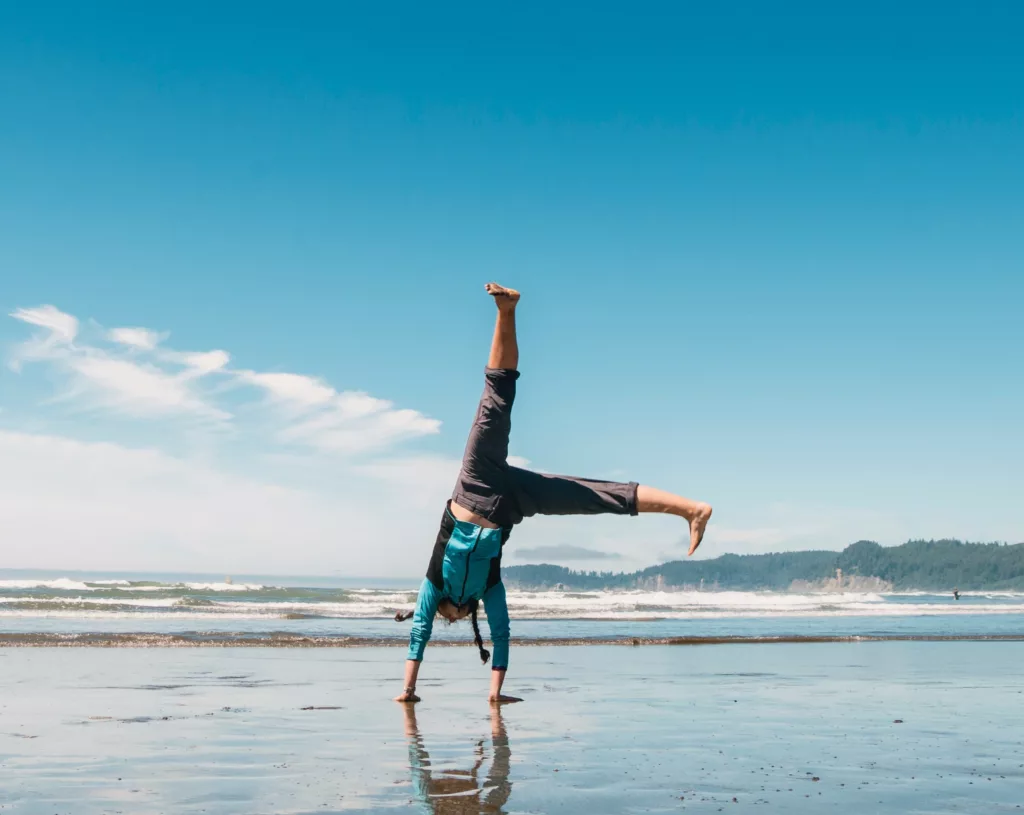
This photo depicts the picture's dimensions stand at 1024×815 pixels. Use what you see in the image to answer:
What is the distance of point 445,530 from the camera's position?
7.58m

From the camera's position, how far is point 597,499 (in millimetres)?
6871

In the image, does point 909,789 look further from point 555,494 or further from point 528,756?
point 555,494

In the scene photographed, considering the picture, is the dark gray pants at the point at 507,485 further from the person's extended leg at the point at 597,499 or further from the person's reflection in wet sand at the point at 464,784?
the person's reflection in wet sand at the point at 464,784

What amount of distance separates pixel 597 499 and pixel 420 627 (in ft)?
6.70

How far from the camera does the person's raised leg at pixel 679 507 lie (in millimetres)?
6727

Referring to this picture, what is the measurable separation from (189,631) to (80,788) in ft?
46.2

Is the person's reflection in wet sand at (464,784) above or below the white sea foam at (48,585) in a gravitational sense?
above

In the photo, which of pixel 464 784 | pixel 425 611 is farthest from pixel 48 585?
pixel 464 784

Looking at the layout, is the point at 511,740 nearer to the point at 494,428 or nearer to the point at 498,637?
the point at 498,637

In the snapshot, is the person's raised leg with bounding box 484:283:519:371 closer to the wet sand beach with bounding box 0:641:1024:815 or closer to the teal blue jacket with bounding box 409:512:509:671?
the teal blue jacket with bounding box 409:512:509:671

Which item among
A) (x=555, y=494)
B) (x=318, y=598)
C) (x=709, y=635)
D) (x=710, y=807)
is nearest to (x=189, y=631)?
(x=709, y=635)

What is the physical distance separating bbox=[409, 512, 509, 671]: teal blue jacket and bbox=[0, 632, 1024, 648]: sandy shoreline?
23.2 feet

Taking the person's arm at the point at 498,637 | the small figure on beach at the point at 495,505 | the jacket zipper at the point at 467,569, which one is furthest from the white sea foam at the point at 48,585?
the jacket zipper at the point at 467,569

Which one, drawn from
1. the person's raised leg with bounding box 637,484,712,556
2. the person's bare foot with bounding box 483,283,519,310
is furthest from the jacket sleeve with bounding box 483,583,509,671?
the person's bare foot with bounding box 483,283,519,310
